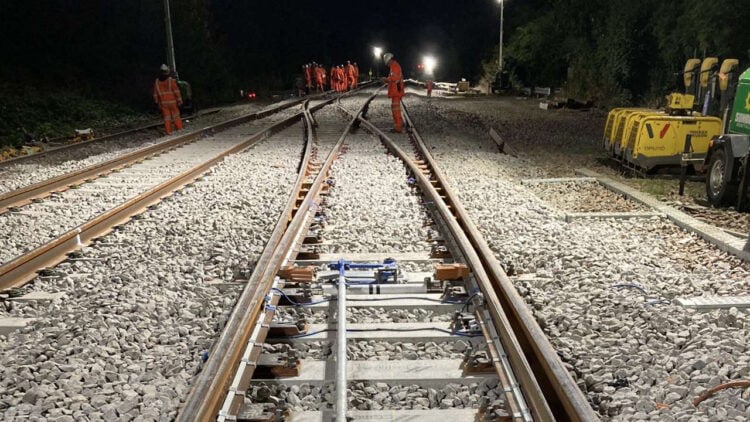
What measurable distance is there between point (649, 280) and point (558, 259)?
0.76 metres

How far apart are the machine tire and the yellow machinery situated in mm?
838

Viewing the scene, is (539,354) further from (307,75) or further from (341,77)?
(341,77)

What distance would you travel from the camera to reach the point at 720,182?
26.2 ft

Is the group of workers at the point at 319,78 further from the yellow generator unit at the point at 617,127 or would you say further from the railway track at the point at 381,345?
the railway track at the point at 381,345

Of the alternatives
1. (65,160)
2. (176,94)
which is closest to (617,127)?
(65,160)

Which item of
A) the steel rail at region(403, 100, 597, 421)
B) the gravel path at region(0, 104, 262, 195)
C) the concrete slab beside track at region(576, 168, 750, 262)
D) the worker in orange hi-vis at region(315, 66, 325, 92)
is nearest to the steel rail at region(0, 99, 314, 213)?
the gravel path at region(0, 104, 262, 195)

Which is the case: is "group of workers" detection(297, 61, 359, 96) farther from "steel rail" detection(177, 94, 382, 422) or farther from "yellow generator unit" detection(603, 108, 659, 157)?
"steel rail" detection(177, 94, 382, 422)

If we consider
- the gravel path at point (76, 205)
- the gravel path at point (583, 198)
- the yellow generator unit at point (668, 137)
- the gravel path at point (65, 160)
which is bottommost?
the gravel path at point (583, 198)

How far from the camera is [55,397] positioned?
330 cm

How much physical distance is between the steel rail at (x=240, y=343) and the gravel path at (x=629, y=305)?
1.81m

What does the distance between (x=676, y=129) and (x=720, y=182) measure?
1.68 m

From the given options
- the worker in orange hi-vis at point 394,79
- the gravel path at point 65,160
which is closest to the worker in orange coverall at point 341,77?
the gravel path at point 65,160

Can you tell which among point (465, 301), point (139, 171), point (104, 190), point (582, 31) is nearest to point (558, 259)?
point (465, 301)

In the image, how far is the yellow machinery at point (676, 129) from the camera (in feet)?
30.5
